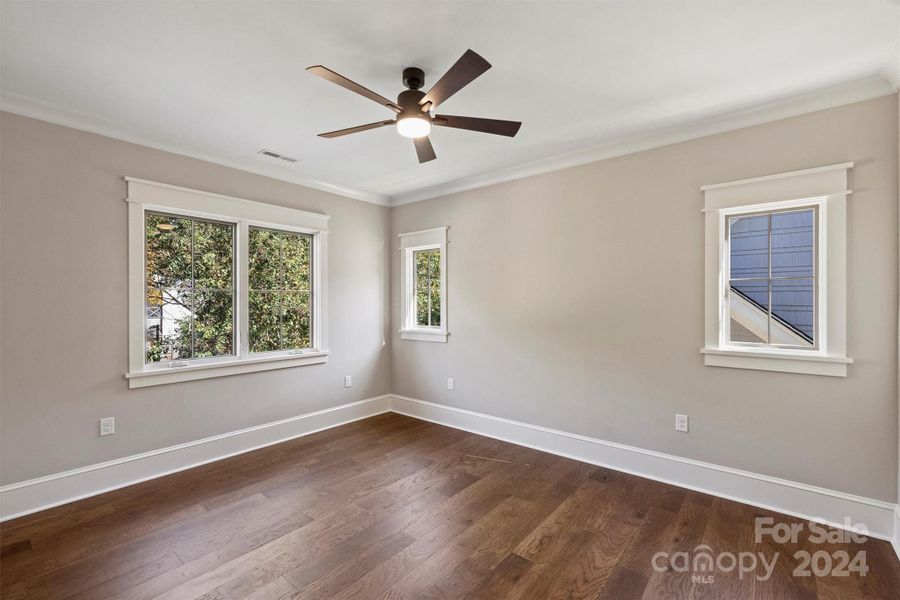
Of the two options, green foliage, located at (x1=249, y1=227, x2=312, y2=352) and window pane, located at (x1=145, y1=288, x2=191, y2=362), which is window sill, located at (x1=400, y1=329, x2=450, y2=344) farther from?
window pane, located at (x1=145, y1=288, x2=191, y2=362)

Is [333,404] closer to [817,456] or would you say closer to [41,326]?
[41,326]

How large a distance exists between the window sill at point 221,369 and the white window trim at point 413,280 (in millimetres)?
1040

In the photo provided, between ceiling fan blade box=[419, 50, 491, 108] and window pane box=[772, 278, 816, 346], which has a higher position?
ceiling fan blade box=[419, 50, 491, 108]

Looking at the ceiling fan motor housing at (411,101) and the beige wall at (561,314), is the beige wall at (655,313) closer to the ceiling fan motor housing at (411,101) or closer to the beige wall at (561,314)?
the beige wall at (561,314)

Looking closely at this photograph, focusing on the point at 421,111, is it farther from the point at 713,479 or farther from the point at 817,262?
the point at 713,479

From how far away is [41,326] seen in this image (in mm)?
2650

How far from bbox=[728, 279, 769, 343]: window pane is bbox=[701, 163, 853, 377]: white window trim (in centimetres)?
6

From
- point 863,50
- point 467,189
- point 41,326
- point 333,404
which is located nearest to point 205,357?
point 41,326

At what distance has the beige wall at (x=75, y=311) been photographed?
256 centimetres

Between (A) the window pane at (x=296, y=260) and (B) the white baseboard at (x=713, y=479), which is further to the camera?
(A) the window pane at (x=296, y=260)

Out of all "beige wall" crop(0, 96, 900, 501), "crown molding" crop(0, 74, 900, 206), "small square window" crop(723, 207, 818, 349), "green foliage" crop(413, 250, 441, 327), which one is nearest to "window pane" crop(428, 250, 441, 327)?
"green foliage" crop(413, 250, 441, 327)

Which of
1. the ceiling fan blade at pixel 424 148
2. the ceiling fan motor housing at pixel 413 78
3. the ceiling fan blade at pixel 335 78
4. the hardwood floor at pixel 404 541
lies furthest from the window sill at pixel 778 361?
the ceiling fan blade at pixel 335 78

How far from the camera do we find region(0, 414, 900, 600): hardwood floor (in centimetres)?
194

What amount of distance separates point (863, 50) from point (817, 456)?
7.57ft
